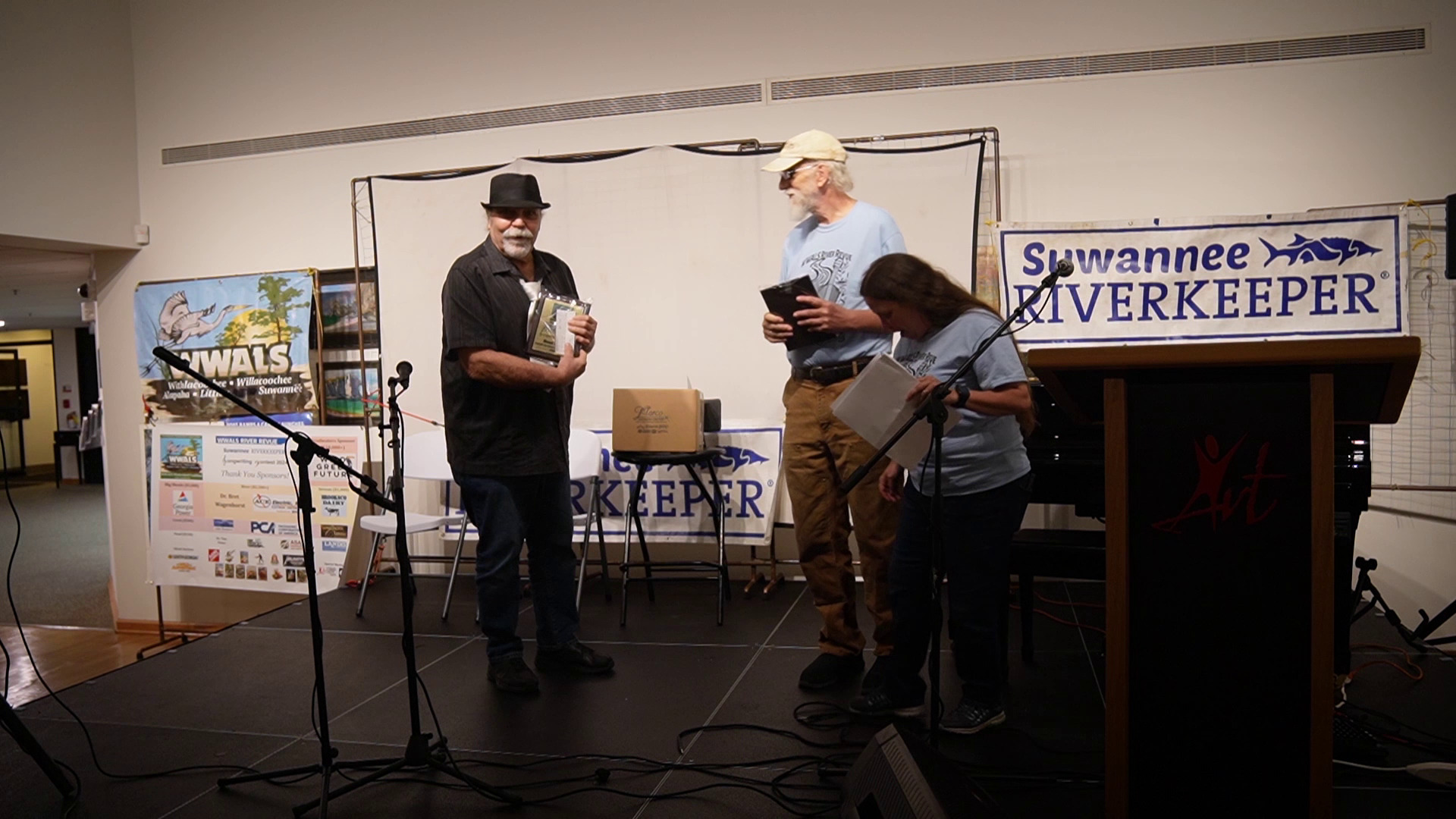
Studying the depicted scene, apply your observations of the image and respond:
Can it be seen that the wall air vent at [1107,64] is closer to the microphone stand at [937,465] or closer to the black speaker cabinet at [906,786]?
the microphone stand at [937,465]

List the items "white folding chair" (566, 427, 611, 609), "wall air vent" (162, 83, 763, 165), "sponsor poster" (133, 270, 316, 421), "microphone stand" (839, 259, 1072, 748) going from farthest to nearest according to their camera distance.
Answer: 1. "sponsor poster" (133, 270, 316, 421)
2. "wall air vent" (162, 83, 763, 165)
3. "white folding chair" (566, 427, 611, 609)
4. "microphone stand" (839, 259, 1072, 748)

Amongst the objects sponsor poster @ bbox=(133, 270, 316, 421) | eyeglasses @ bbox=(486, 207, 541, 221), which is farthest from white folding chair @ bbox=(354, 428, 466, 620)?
eyeglasses @ bbox=(486, 207, 541, 221)

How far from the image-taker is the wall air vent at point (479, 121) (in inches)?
208

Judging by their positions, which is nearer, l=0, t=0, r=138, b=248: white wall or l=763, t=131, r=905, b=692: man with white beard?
l=763, t=131, r=905, b=692: man with white beard

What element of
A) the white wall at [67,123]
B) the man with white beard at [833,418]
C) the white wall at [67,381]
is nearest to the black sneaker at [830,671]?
the man with white beard at [833,418]

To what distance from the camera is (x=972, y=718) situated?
9.32 feet

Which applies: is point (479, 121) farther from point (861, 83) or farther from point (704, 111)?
point (861, 83)

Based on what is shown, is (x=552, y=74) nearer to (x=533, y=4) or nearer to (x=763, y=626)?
(x=533, y=4)

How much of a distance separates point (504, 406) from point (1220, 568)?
7.31 feet

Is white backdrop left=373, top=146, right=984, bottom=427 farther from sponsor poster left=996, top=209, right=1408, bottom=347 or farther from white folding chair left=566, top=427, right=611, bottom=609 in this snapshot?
sponsor poster left=996, top=209, right=1408, bottom=347

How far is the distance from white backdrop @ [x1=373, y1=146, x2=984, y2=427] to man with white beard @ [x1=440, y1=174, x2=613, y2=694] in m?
1.75

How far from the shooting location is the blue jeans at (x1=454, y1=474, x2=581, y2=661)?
3320mm

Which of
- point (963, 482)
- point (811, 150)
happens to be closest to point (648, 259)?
point (811, 150)

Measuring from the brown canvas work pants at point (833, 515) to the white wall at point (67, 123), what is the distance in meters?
4.93
